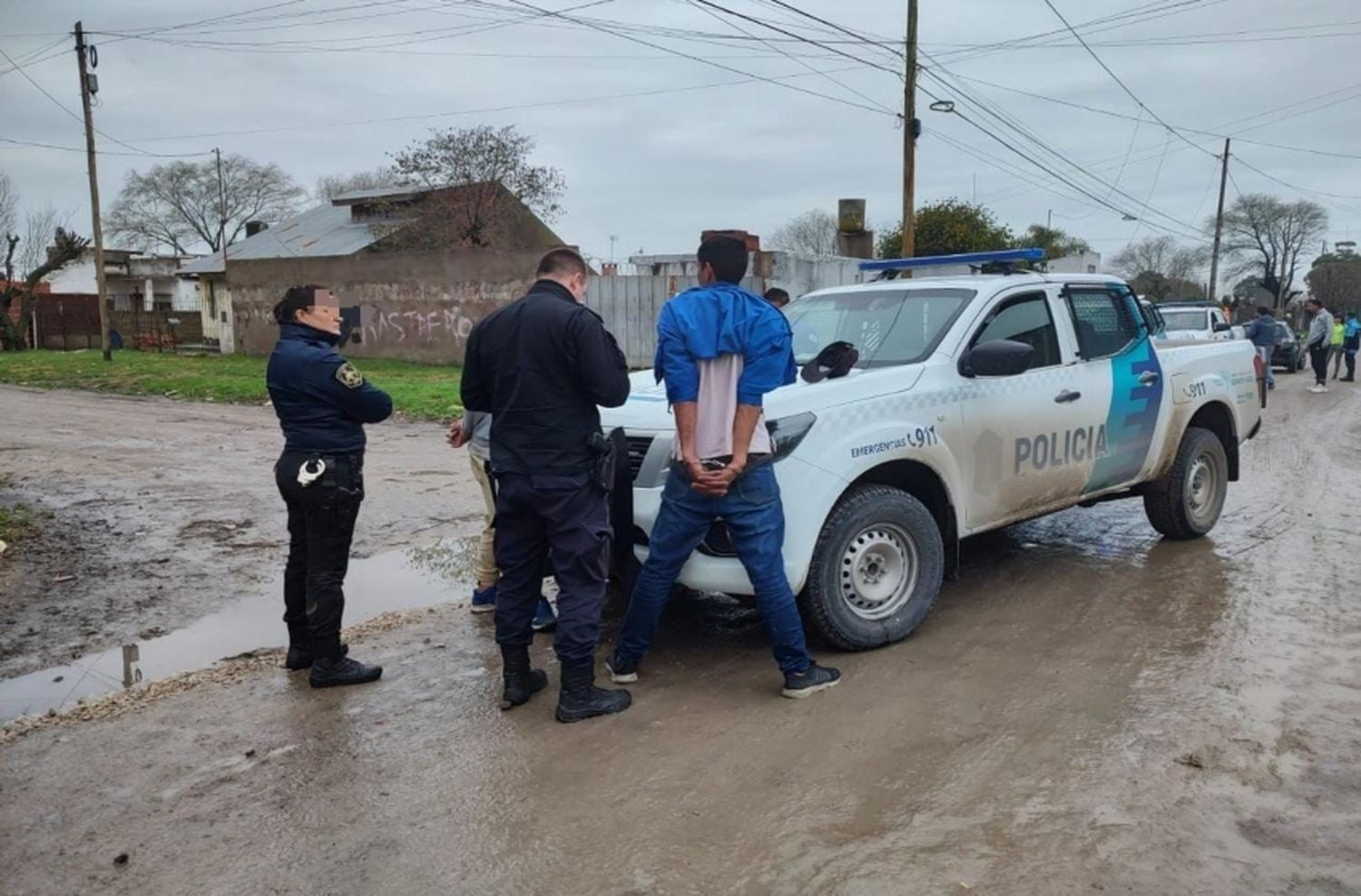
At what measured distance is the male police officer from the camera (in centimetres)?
401

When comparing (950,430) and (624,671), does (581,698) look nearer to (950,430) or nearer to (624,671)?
(624,671)

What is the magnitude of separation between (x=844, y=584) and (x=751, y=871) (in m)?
1.90

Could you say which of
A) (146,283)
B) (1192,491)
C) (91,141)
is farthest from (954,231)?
(146,283)

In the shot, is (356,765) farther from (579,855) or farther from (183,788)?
(579,855)

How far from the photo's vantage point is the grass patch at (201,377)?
53.9 feet

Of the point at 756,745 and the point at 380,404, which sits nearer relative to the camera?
the point at 756,745

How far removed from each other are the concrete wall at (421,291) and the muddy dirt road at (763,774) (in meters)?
17.8

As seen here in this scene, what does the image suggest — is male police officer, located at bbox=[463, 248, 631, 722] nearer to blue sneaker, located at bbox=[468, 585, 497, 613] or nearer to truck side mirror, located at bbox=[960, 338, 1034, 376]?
blue sneaker, located at bbox=[468, 585, 497, 613]

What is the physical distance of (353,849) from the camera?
313cm

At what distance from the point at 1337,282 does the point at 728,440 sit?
238 ft

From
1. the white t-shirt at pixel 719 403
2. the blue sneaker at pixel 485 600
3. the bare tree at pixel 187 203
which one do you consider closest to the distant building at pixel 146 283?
the bare tree at pixel 187 203

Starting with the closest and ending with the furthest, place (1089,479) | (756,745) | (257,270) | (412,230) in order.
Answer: (756,745) < (1089,479) < (257,270) < (412,230)

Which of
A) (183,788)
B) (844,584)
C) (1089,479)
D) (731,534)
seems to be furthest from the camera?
(1089,479)

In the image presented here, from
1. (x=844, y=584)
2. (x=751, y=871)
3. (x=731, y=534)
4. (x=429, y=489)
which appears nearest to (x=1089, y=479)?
(x=844, y=584)
